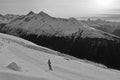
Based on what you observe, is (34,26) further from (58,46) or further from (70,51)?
(70,51)

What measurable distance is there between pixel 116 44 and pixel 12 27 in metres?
114

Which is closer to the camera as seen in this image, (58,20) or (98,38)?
(98,38)

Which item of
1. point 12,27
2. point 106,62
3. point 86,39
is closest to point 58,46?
point 86,39

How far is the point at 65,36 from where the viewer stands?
129250 mm

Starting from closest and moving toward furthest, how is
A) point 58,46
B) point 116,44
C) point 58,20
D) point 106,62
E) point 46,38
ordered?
point 106,62
point 116,44
point 58,46
point 46,38
point 58,20

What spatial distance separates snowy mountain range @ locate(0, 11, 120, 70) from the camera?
10256cm

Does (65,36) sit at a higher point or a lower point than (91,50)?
higher

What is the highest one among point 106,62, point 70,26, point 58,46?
point 70,26

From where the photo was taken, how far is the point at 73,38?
12350 centimetres

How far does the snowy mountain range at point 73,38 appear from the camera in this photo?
336 ft

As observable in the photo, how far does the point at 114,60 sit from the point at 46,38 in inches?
2231

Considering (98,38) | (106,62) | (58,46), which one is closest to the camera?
(106,62)

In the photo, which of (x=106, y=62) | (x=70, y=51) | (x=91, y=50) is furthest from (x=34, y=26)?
(x=106, y=62)

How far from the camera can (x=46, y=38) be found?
135 m
